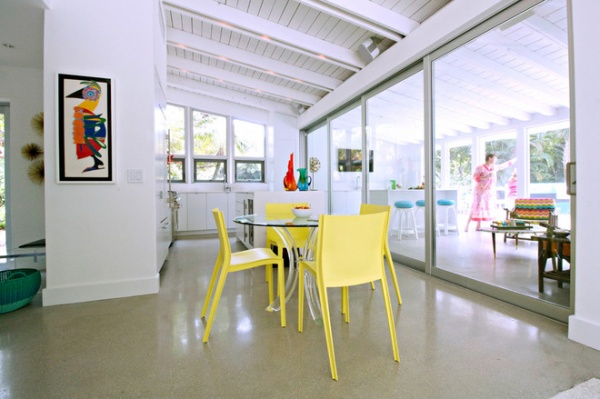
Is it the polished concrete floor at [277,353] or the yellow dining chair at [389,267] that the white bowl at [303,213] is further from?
the polished concrete floor at [277,353]

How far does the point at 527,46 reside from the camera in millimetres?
2463

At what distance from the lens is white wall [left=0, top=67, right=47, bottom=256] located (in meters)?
3.47

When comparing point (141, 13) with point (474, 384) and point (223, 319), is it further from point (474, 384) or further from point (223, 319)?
point (474, 384)

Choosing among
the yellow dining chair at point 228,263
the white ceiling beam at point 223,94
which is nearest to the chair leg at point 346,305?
the yellow dining chair at point 228,263

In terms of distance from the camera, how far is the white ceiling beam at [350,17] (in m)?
3.13

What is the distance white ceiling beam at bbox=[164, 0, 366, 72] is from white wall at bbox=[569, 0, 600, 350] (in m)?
2.68

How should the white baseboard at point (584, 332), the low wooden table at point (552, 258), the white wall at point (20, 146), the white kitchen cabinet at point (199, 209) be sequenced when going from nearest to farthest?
the white baseboard at point (584, 332) → the low wooden table at point (552, 258) → the white wall at point (20, 146) → the white kitchen cabinet at point (199, 209)

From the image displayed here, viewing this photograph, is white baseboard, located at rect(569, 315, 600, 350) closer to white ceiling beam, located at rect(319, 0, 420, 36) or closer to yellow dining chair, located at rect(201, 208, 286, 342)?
yellow dining chair, located at rect(201, 208, 286, 342)

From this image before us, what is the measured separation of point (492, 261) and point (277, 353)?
7.87 feet

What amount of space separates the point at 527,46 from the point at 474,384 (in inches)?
102

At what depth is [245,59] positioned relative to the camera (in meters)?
4.71

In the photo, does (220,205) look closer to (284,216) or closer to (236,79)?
(236,79)

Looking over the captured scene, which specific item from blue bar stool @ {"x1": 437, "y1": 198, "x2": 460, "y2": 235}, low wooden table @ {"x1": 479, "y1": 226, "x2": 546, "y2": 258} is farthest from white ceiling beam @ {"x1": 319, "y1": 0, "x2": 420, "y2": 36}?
low wooden table @ {"x1": 479, "y1": 226, "x2": 546, "y2": 258}

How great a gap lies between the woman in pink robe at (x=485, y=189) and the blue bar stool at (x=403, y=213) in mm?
794
